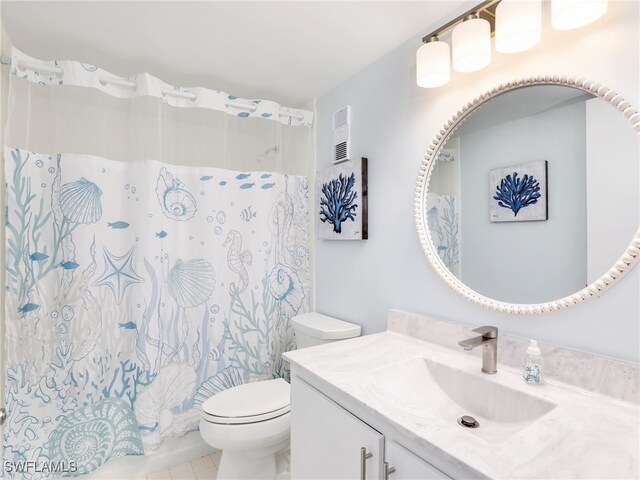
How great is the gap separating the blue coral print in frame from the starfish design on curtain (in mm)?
1667

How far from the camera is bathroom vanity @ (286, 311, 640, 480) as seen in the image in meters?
0.72

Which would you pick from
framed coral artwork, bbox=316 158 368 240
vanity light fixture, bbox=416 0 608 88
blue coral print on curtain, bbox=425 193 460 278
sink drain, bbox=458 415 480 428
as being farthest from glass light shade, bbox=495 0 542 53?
sink drain, bbox=458 415 480 428

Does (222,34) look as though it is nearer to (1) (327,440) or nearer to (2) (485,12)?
(2) (485,12)

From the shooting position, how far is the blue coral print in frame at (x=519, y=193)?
1.15 m

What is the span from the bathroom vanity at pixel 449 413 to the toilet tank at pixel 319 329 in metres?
0.31

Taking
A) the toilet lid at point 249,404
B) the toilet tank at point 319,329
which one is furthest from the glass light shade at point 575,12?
the toilet lid at point 249,404

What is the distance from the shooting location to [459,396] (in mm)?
1166

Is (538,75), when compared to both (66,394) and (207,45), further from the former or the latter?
(66,394)

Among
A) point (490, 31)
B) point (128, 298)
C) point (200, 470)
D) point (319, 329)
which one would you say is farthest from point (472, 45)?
point (200, 470)

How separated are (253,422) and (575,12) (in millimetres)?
1893

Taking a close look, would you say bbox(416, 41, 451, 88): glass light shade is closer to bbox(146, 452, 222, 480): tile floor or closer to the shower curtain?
the shower curtain

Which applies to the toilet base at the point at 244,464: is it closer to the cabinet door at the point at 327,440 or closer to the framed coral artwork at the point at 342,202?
the cabinet door at the point at 327,440

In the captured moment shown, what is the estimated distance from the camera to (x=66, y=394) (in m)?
1.63

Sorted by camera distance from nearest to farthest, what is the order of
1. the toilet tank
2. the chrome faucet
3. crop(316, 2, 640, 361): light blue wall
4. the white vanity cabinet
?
the white vanity cabinet, crop(316, 2, 640, 361): light blue wall, the chrome faucet, the toilet tank
